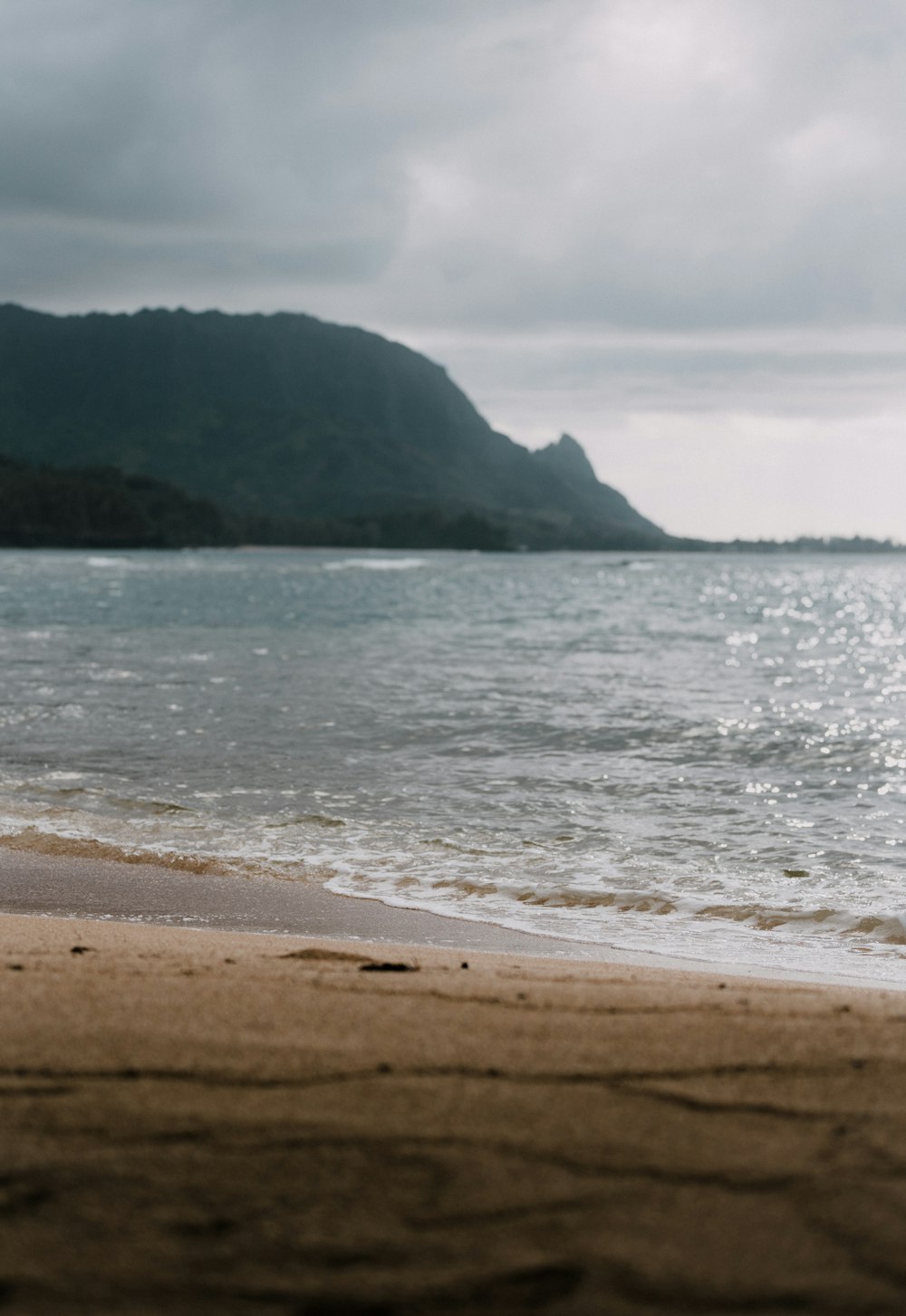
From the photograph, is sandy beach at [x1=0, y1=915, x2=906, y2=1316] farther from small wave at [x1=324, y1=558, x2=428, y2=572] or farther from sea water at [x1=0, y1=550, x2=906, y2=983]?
small wave at [x1=324, y1=558, x2=428, y2=572]

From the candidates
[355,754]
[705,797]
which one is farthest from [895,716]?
[355,754]

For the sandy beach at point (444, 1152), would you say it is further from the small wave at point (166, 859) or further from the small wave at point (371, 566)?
the small wave at point (371, 566)

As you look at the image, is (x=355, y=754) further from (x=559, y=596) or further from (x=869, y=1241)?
(x=559, y=596)

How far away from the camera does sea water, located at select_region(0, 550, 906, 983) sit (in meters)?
7.09

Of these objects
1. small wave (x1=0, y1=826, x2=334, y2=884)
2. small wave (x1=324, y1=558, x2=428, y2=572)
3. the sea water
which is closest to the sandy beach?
the sea water

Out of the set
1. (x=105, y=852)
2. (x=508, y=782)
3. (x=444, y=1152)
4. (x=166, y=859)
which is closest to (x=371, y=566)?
(x=508, y=782)

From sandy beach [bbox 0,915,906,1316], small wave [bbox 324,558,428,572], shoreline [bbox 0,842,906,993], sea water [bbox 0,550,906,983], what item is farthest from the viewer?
small wave [bbox 324,558,428,572]

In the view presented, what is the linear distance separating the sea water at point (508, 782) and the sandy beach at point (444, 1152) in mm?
2946

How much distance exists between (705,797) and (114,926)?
6.20 meters

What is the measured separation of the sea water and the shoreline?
0.67 ft

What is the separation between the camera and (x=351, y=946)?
5.52 meters

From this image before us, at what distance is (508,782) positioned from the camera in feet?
35.6

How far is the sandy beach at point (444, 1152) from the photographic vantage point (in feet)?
6.93

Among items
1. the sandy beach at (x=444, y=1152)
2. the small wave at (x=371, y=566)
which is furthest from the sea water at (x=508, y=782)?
the small wave at (x=371, y=566)
